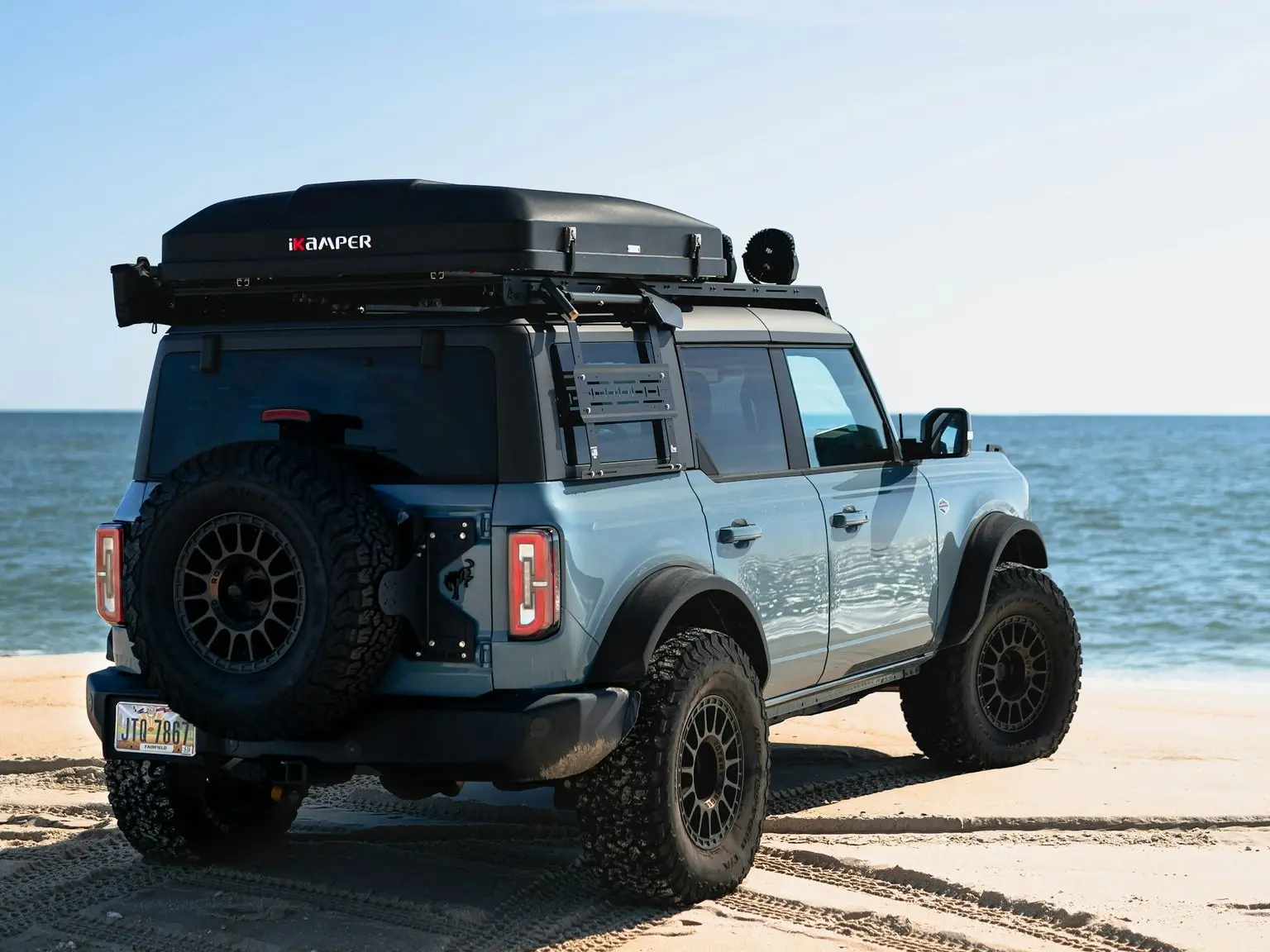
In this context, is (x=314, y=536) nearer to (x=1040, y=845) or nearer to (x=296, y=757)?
(x=296, y=757)

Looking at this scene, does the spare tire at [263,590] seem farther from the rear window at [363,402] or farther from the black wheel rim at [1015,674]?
the black wheel rim at [1015,674]

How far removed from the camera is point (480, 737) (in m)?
4.68

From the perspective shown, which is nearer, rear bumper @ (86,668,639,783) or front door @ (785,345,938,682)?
rear bumper @ (86,668,639,783)

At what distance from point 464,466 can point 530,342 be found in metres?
0.41

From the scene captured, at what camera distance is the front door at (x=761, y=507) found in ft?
18.5

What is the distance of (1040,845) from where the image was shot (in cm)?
608

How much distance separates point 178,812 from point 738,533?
6.85 ft

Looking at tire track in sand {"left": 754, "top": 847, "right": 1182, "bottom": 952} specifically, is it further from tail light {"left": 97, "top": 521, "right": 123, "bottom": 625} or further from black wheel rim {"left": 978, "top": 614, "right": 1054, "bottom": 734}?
tail light {"left": 97, "top": 521, "right": 123, "bottom": 625}

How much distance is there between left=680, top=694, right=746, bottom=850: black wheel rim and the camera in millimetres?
5203

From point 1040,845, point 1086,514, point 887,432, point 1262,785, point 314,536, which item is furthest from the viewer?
point 1086,514

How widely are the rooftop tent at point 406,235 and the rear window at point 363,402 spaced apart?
12.0 inches

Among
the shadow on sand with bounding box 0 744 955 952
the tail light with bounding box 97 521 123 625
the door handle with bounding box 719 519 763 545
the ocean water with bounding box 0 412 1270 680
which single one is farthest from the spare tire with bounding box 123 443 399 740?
the ocean water with bounding box 0 412 1270 680

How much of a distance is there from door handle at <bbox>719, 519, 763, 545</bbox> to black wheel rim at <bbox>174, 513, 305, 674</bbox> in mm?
1515

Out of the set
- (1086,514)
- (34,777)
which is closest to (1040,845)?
(34,777)
